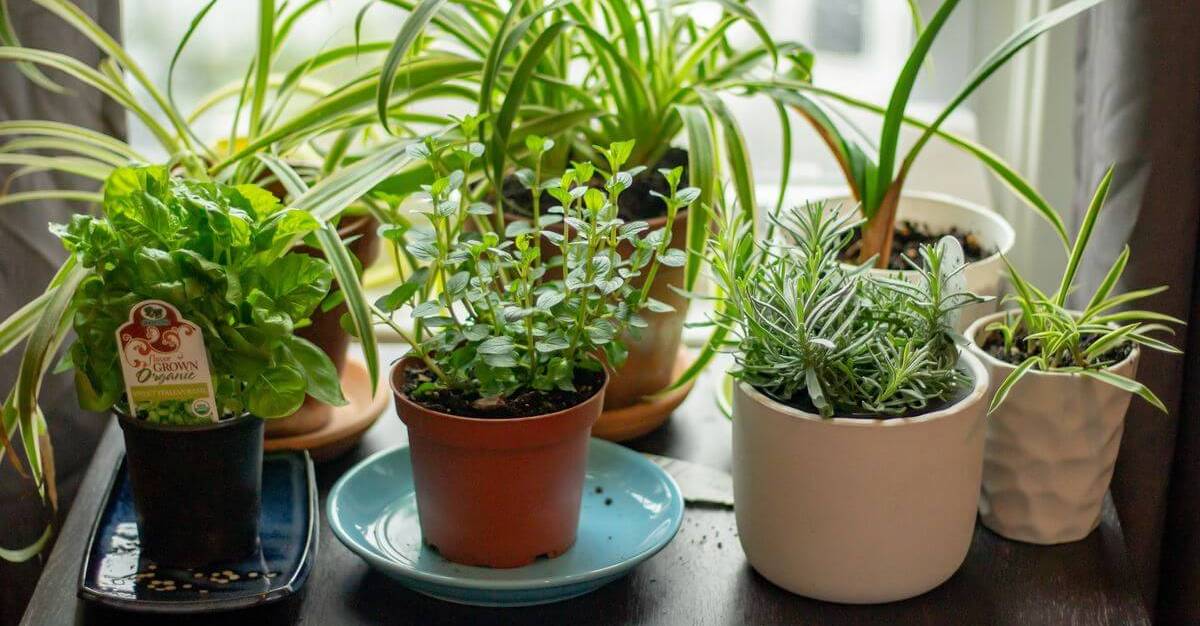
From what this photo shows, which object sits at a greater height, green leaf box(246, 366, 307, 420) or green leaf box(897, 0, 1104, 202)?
green leaf box(897, 0, 1104, 202)

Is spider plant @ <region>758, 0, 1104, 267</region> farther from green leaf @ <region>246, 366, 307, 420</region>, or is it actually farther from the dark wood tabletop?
green leaf @ <region>246, 366, 307, 420</region>

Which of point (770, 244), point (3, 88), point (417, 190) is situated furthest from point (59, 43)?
point (770, 244)

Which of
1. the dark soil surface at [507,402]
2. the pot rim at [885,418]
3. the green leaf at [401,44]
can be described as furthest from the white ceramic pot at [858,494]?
the green leaf at [401,44]

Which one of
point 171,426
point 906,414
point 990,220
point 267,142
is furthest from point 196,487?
point 990,220

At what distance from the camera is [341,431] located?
3.38ft

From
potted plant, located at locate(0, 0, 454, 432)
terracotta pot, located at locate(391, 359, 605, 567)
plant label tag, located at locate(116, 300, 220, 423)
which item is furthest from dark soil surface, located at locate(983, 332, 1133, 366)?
plant label tag, located at locate(116, 300, 220, 423)

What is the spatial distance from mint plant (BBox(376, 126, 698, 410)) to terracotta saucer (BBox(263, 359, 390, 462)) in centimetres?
18

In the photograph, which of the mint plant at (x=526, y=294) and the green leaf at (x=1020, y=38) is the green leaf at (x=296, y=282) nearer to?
the mint plant at (x=526, y=294)

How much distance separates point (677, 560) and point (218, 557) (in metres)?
0.33

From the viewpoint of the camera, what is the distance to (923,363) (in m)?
0.80

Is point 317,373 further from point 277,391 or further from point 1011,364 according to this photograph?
point 1011,364

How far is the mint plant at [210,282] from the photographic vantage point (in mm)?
763

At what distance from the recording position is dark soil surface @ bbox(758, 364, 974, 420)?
0.79 metres

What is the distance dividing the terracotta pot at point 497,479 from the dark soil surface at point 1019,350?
12.3 inches
